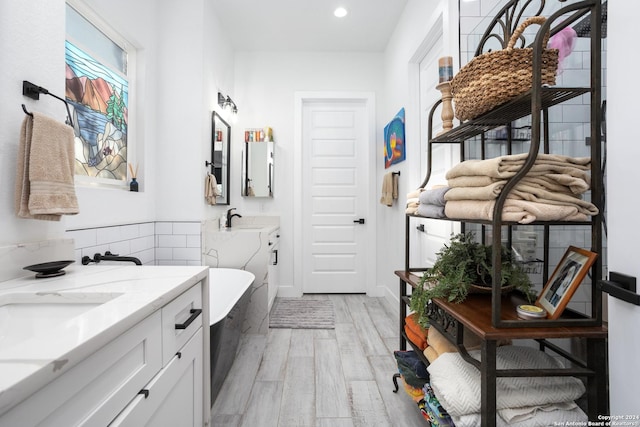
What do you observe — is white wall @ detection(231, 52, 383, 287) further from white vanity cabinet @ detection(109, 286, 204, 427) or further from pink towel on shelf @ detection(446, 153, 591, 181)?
pink towel on shelf @ detection(446, 153, 591, 181)

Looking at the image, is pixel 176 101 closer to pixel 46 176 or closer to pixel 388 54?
pixel 46 176

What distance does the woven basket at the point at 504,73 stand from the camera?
100 centimetres

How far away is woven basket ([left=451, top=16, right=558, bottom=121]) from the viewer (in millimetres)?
996

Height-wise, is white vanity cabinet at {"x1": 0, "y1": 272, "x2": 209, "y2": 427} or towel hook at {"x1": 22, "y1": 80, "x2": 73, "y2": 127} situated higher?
towel hook at {"x1": 22, "y1": 80, "x2": 73, "y2": 127}

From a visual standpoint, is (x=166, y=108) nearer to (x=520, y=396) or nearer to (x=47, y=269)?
(x=47, y=269)

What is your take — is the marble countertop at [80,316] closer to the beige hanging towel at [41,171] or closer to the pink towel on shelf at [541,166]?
the beige hanging towel at [41,171]

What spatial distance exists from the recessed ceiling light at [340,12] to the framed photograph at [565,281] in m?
2.81

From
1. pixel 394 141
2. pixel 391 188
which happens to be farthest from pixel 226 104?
pixel 391 188

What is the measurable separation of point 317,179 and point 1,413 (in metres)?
Result: 3.43

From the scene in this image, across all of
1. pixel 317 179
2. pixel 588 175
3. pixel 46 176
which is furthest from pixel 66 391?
pixel 317 179

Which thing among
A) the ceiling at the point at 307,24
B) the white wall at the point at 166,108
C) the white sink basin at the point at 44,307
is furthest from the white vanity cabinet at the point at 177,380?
the ceiling at the point at 307,24

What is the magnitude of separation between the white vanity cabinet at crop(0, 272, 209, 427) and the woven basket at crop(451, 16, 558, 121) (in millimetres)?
1253

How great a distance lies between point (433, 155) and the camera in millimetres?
2420

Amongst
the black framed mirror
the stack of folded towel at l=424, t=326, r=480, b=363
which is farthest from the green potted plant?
the black framed mirror
